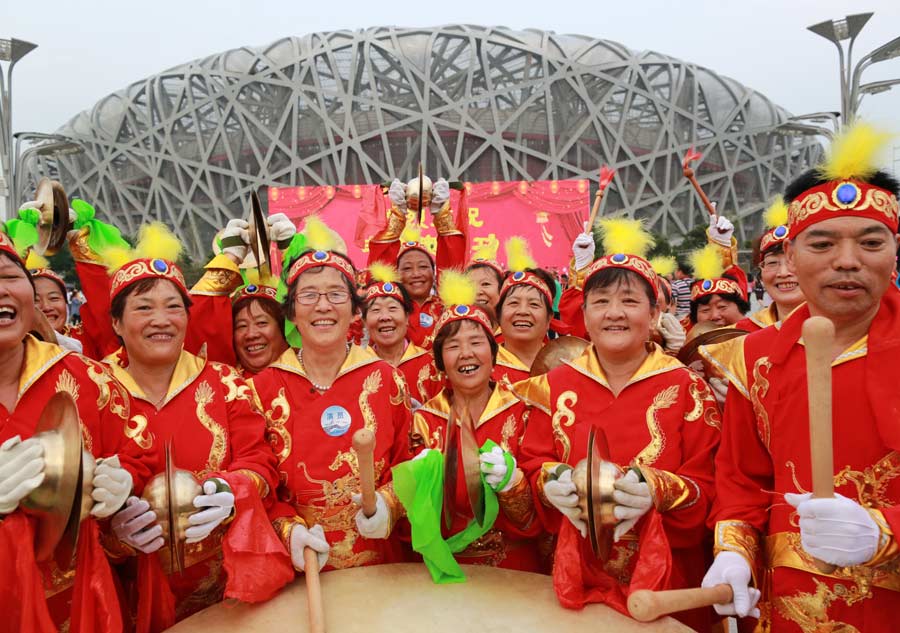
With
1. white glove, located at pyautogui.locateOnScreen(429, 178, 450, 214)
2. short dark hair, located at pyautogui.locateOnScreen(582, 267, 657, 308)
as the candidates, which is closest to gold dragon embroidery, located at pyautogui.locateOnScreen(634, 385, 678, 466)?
short dark hair, located at pyautogui.locateOnScreen(582, 267, 657, 308)

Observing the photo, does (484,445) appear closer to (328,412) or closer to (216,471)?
(328,412)

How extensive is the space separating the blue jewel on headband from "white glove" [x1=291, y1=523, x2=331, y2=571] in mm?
2170

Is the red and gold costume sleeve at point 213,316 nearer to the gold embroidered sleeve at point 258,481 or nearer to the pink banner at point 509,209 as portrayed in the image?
the gold embroidered sleeve at point 258,481

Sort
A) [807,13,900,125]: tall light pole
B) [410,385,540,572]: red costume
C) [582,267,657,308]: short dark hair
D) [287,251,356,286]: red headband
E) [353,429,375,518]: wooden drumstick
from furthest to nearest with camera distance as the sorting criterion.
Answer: [807,13,900,125]: tall light pole
[287,251,356,286]: red headband
[582,267,657,308]: short dark hair
[410,385,540,572]: red costume
[353,429,375,518]: wooden drumstick

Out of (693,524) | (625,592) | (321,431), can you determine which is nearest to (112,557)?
(321,431)

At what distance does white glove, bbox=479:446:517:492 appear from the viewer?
2643mm

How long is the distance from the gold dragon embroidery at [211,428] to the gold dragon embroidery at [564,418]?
1464mm

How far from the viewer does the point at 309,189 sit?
90.0 ft

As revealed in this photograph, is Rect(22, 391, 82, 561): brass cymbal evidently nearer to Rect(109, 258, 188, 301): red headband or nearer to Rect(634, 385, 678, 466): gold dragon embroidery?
Rect(109, 258, 188, 301): red headband

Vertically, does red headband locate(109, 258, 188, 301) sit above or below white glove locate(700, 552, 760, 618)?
above

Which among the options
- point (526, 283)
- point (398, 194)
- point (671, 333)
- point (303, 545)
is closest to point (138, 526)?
point (303, 545)

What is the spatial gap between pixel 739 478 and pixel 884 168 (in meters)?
1.13

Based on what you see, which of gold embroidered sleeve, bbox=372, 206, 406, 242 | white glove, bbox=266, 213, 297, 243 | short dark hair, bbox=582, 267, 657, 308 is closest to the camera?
short dark hair, bbox=582, 267, 657, 308

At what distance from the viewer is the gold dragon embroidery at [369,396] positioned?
317cm
